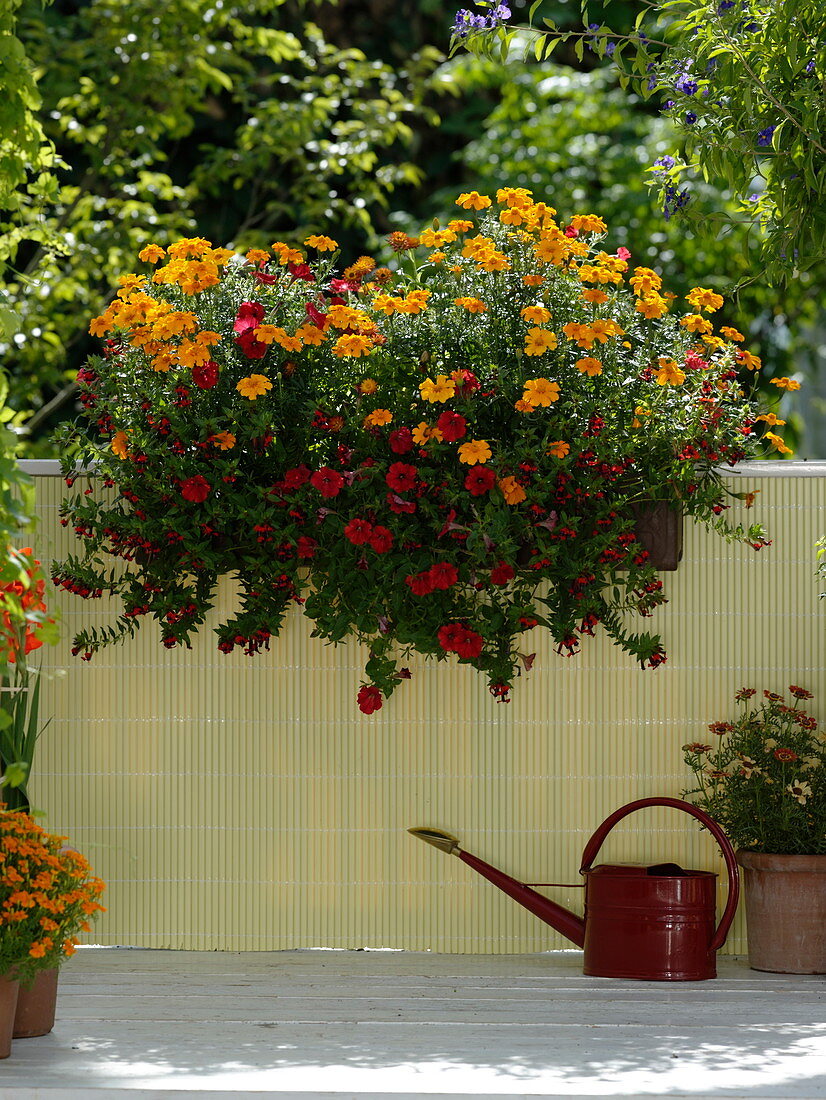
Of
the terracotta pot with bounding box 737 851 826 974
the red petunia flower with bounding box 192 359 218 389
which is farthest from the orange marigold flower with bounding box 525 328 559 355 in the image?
the terracotta pot with bounding box 737 851 826 974

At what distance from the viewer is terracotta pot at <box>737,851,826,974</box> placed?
309 centimetres

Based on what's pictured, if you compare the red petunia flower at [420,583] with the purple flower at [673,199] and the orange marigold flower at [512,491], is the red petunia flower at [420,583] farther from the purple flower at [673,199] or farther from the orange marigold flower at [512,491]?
the purple flower at [673,199]

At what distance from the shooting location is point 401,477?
2963mm

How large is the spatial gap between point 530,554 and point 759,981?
1.05 meters

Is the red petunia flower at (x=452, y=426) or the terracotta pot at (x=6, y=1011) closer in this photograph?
the terracotta pot at (x=6, y=1011)

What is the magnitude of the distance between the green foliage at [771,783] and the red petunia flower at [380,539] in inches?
34.9

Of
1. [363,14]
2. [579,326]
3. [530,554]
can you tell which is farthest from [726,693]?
[363,14]

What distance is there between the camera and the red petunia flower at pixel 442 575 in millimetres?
2945

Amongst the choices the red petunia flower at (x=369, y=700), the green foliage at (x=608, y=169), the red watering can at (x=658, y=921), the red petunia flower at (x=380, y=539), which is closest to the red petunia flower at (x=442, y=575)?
the red petunia flower at (x=380, y=539)

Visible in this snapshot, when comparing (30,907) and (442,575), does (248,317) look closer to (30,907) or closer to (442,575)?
(442,575)

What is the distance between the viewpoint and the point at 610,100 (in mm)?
7258

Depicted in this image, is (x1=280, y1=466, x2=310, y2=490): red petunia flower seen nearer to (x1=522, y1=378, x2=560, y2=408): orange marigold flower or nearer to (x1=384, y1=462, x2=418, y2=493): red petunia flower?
(x1=384, y1=462, x2=418, y2=493): red petunia flower

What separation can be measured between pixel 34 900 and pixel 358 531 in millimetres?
1017

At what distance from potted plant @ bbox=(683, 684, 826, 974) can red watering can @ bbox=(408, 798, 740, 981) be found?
10 cm
